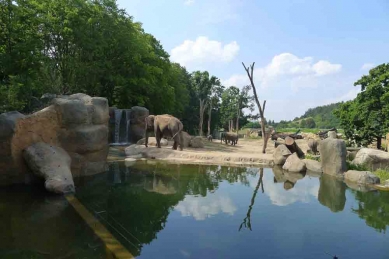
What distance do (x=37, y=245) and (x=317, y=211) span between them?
570 cm

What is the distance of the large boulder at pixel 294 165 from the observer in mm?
12350

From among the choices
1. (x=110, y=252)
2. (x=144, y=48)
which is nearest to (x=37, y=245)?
(x=110, y=252)

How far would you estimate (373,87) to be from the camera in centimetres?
1692

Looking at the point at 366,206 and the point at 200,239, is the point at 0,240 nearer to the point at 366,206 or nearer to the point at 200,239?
the point at 200,239

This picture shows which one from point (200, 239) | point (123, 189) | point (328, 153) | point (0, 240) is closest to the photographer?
point (0, 240)

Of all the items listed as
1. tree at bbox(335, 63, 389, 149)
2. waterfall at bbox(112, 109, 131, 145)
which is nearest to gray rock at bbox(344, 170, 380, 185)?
tree at bbox(335, 63, 389, 149)

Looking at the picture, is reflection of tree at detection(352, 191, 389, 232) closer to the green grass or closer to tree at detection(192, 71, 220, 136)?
the green grass

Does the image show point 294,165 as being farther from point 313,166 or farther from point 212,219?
point 212,219

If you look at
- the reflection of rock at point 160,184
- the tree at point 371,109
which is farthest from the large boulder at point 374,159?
the reflection of rock at point 160,184

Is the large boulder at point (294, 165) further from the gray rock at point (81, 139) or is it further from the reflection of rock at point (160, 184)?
the gray rock at point (81, 139)

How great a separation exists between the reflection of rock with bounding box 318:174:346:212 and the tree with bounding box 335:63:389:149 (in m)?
7.52

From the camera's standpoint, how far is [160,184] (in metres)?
9.23

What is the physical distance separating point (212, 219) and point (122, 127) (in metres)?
15.4

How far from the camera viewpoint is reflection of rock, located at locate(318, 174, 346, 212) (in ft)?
25.6
